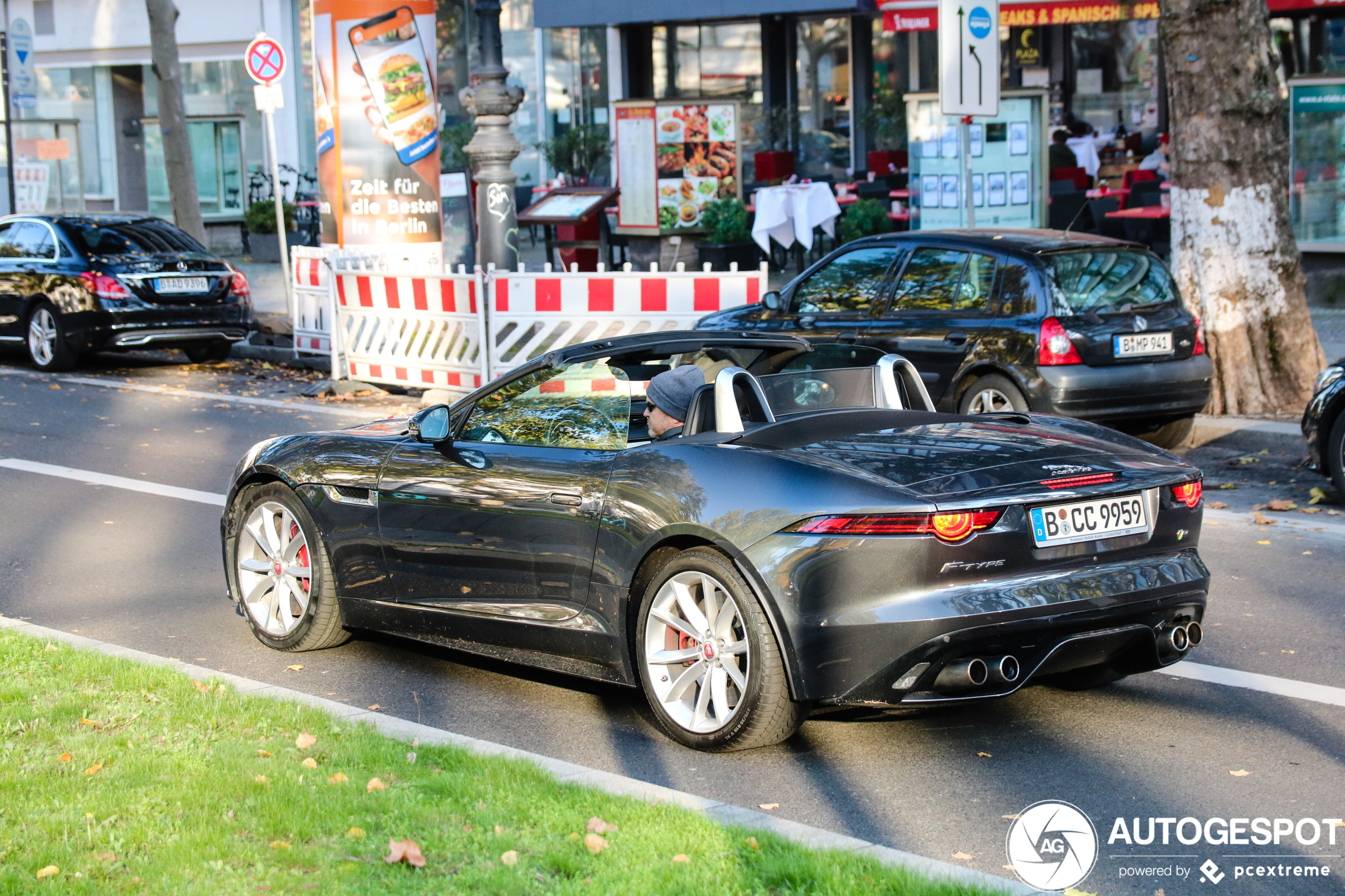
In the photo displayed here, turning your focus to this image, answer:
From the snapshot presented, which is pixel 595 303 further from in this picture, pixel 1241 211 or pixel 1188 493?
pixel 1188 493

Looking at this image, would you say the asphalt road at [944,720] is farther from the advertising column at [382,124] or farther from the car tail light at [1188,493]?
the advertising column at [382,124]

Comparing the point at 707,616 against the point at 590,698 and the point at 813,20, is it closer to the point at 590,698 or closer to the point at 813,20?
the point at 590,698

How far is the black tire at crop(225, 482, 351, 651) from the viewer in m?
6.43

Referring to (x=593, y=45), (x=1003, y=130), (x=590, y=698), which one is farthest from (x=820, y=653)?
(x=593, y=45)

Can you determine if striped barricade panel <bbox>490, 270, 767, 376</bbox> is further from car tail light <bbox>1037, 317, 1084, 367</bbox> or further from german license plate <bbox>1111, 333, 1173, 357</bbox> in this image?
german license plate <bbox>1111, 333, 1173, 357</bbox>

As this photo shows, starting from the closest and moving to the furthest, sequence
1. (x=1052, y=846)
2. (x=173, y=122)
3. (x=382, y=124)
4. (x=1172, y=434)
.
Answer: (x=1052, y=846) → (x=1172, y=434) → (x=382, y=124) → (x=173, y=122)

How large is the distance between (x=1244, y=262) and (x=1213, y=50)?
60.9 inches

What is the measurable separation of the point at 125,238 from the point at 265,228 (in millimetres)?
11758

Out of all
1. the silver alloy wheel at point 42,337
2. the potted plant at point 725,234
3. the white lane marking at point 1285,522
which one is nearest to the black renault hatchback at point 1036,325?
the white lane marking at point 1285,522

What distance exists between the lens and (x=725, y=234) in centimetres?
2100

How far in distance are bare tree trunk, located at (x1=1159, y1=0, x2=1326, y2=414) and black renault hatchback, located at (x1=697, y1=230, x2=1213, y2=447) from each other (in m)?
0.92

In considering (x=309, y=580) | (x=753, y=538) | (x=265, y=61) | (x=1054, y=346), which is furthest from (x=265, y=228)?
(x=753, y=538)

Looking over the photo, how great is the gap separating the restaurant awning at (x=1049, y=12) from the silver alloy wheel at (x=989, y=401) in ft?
45.4

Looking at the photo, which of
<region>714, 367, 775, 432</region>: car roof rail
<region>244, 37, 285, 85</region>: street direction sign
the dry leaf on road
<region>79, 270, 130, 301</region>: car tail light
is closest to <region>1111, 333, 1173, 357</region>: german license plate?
<region>714, 367, 775, 432</region>: car roof rail
